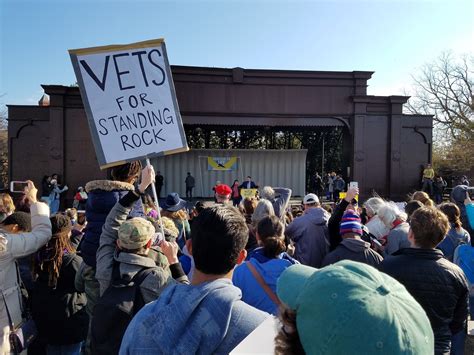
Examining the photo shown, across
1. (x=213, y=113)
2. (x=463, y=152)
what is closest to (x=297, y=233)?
(x=213, y=113)

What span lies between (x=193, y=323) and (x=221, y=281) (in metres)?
0.21

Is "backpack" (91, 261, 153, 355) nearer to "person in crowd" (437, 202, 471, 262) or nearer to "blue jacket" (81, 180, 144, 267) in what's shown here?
"blue jacket" (81, 180, 144, 267)

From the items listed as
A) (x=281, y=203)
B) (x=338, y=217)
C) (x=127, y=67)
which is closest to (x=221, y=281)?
(x=127, y=67)

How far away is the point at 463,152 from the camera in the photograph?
27.6m

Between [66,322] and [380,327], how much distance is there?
10.7ft

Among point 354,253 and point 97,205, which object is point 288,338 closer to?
point 97,205

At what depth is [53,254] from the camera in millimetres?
3361

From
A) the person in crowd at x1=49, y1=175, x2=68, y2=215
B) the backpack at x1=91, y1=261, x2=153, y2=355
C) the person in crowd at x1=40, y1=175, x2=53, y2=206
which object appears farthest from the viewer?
the person in crowd at x1=40, y1=175, x2=53, y2=206

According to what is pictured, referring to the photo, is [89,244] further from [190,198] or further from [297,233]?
[190,198]

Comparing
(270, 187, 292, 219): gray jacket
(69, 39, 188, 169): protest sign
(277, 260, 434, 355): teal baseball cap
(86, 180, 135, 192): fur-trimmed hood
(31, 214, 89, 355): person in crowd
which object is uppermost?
(69, 39, 188, 169): protest sign

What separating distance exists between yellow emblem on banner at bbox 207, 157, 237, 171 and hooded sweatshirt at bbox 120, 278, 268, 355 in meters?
21.7

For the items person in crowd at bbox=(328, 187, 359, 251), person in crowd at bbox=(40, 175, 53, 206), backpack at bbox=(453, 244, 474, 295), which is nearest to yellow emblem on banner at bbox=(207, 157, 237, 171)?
person in crowd at bbox=(40, 175, 53, 206)

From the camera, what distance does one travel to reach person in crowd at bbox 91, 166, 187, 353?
2430 mm

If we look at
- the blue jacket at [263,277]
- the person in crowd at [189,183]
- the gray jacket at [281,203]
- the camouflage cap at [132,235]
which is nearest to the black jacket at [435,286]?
the blue jacket at [263,277]
